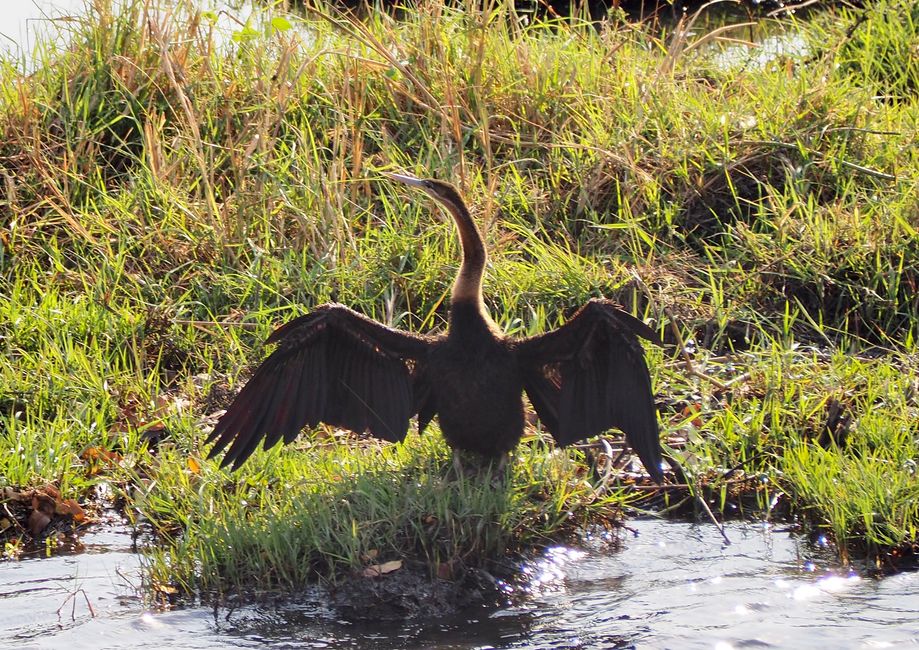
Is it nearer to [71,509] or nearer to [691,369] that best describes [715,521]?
[691,369]

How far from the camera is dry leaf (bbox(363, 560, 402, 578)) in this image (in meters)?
3.80

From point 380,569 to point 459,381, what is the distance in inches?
28.4

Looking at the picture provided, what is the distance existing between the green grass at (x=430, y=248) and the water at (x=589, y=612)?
0.17 m

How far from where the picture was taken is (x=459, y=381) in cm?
425

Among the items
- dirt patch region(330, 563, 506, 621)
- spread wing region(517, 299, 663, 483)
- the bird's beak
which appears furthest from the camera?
the bird's beak

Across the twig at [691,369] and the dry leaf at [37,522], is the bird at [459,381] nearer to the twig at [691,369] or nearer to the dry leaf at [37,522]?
the dry leaf at [37,522]

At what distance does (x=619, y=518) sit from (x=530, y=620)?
0.75m

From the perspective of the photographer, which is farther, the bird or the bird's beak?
the bird's beak

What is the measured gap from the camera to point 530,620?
366 cm

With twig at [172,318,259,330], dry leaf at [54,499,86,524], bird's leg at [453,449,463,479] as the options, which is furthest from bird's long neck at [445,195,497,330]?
dry leaf at [54,499,86,524]

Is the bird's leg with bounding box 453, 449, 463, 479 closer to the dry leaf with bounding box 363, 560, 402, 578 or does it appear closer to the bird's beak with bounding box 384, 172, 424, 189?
the dry leaf with bounding box 363, 560, 402, 578

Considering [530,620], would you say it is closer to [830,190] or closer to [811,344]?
[811,344]

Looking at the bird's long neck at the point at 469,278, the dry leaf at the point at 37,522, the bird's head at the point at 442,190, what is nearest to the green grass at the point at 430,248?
the dry leaf at the point at 37,522

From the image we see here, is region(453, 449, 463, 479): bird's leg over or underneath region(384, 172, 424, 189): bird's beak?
underneath
